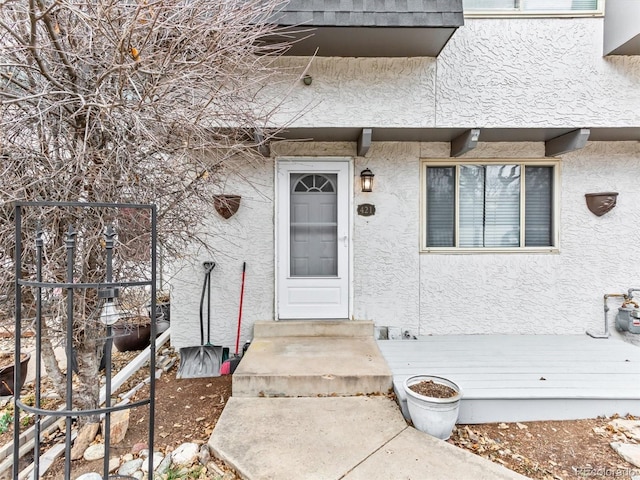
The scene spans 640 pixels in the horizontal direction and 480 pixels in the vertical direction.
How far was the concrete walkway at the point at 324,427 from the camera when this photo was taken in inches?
96.3

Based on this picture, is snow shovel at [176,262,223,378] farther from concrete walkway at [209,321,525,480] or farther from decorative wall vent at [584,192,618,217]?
decorative wall vent at [584,192,618,217]

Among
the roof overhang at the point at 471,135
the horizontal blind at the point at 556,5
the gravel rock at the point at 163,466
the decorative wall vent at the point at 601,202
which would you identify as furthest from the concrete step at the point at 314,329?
the horizontal blind at the point at 556,5

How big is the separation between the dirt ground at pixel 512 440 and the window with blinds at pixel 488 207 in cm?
257

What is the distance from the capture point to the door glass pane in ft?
16.2

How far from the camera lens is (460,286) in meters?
4.95

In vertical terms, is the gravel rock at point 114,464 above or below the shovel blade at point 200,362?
below

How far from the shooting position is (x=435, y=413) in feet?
9.15

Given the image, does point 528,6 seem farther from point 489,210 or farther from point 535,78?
point 489,210

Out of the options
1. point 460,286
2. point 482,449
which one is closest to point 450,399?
point 482,449

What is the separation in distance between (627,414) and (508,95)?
12.6 feet

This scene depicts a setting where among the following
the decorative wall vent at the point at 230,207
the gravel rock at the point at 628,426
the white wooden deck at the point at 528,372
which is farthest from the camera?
the decorative wall vent at the point at 230,207

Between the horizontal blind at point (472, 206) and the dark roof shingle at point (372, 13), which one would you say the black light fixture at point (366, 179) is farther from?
the dark roof shingle at point (372, 13)

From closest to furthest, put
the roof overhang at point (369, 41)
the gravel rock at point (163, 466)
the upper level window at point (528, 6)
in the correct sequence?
the gravel rock at point (163, 466)
the roof overhang at point (369, 41)
the upper level window at point (528, 6)

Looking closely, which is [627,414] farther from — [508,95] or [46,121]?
[46,121]
